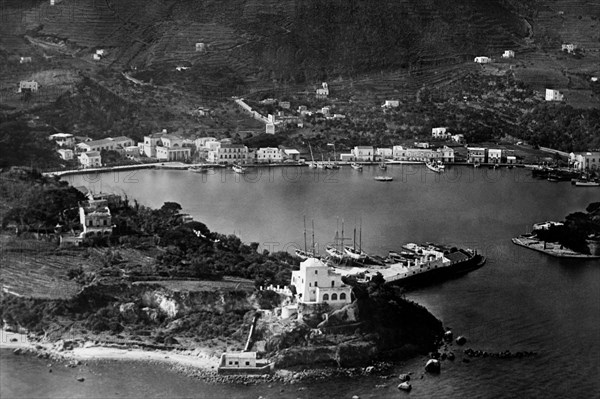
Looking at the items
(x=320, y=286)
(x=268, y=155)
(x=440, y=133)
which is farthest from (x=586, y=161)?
(x=320, y=286)

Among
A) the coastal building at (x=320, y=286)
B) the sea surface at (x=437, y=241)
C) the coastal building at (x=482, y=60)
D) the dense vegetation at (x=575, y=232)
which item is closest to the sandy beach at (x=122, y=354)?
the sea surface at (x=437, y=241)

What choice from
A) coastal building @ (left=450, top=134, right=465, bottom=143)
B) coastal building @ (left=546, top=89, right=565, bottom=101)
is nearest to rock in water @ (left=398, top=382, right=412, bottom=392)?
coastal building @ (left=450, top=134, right=465, bottom=143)

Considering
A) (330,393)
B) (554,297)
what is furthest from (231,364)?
(554,297)

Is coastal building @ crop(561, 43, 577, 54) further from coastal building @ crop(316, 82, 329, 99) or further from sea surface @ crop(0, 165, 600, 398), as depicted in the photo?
sea surface @ crop(0, 165, 600, 398)

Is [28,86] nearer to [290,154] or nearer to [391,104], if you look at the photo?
[290,154]

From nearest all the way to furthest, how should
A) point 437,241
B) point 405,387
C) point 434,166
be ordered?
point 405,387 < point 437,241 < point 434,166

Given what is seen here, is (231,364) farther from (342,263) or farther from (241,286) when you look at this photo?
(342,263)

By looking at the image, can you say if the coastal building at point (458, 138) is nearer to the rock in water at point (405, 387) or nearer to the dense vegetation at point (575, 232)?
the dense vegetation at point (575, 232)
